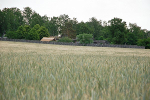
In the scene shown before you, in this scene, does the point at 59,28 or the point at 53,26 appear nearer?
the point at 53,26

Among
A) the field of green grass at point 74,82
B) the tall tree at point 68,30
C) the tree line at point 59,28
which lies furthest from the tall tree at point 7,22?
the field of green grass at point 74,82

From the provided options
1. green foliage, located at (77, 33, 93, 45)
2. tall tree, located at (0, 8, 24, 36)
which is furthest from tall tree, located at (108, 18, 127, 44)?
tall tree, located at (0, 8, 24, 36)

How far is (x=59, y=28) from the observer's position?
4414 inches

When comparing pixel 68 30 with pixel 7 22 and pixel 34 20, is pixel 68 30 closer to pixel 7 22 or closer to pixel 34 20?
pixel 34 20

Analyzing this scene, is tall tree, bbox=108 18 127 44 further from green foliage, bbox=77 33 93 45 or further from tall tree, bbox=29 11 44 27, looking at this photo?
tall tree, bbox=29 11 44 27

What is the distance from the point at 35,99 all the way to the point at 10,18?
9713cm

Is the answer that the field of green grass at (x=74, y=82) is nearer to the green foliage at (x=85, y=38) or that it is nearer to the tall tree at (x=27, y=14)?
the green foliage at (x=85, y=38)

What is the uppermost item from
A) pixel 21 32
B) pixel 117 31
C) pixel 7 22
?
pixel 7 22

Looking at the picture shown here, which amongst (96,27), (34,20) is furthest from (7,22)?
(96,27)

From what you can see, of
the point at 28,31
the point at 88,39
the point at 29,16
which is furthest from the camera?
the point at 29,16

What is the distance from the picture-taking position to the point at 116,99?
137cm

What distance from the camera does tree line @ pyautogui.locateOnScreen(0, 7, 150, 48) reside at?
69.1 m

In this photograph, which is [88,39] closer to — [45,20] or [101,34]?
[101,34]

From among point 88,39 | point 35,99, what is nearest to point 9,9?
point 88,39
